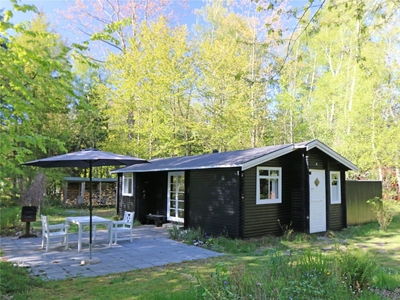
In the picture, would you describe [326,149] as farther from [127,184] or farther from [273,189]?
[127,184]

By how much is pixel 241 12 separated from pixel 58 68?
15406 mm

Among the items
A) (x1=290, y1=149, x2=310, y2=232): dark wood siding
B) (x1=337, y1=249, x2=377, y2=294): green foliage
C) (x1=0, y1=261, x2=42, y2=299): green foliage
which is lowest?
(x1=0, y1=261, x2=42, y2=299): green foliage

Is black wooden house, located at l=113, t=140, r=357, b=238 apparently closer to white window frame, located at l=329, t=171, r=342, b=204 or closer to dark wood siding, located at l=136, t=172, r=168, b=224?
white window frame, located at l=329, t=171, r=342, b=204

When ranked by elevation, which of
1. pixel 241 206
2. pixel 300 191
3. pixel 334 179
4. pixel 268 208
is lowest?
pixel 268 208

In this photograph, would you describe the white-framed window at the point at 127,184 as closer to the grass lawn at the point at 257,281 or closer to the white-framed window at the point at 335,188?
the grass lawn at the point at 257,281

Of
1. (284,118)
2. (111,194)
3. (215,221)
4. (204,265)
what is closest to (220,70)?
(284,118)

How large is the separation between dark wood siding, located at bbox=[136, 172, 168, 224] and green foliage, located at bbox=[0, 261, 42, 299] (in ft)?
22.4

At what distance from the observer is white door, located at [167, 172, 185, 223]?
434 inches

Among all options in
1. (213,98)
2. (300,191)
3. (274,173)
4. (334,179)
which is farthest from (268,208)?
(213,98)

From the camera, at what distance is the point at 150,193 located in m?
12.6

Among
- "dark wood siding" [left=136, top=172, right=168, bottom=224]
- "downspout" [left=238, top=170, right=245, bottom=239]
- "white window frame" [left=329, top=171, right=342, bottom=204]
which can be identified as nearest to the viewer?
"downspout" [left=238, top=170, right=245, bottom=239]

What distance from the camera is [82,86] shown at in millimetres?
21391

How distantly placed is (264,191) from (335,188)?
3.20 m

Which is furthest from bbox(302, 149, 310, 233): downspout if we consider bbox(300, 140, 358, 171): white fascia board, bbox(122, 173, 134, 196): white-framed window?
bbox(122, 173, 134, 196): white-framed window
